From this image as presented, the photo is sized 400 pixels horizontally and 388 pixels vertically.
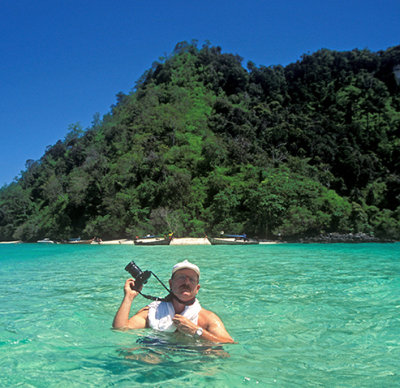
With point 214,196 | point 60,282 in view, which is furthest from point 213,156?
point 60,282

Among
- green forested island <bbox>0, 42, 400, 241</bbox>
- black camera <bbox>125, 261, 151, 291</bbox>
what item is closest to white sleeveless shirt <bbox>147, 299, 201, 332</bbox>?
black camera <bbox>125, 261, 151, 291</bbox>

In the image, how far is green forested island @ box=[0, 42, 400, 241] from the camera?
122 feet

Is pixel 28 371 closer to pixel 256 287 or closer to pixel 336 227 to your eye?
pixel 256 287

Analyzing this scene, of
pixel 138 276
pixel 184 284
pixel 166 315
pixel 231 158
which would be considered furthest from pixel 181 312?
pixel 231 158

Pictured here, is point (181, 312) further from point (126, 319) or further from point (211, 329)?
point (126, 319)

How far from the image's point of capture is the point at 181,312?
3.31 metres

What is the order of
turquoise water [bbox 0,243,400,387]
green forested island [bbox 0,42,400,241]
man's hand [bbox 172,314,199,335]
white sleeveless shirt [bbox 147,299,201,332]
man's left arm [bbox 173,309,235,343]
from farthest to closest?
green forested island [bbox 0,42,400,241] < white sleeveless shirt [bbox 147,299,201,332] < man's left arm [bbox 173,309,235,343] < man's hand [bbox 172,314,199,335] < turquoise water [bbox 0,243,400,387]

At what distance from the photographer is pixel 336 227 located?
1394 inches

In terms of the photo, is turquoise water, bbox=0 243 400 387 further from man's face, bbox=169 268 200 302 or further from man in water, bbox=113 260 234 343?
man's face, bbox=169 268 200 302

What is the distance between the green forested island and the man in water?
31.7 metres

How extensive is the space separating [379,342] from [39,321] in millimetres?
4266

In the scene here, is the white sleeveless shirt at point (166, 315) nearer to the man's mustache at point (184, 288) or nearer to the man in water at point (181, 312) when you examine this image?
the man in water at point (181, 312)

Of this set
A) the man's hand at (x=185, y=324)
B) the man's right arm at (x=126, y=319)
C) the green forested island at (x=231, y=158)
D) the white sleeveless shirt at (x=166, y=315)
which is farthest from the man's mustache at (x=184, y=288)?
the green forested island at (x=231, y=158)

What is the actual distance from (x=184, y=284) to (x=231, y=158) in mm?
44738
